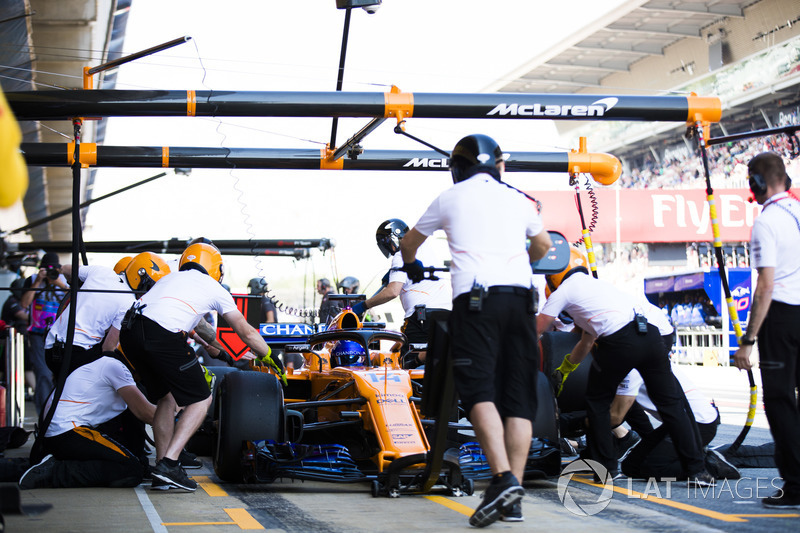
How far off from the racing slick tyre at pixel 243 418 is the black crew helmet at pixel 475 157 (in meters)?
2.12

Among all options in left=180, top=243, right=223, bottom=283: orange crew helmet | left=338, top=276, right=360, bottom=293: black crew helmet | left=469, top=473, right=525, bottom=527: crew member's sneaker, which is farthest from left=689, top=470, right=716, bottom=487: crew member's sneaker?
left=338, top=276, right=360, bottom=293: black crew helmet

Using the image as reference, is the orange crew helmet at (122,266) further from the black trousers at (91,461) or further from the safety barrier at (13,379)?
the black trousers at (91,461)

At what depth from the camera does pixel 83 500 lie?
5371 mm

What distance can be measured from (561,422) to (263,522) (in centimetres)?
294

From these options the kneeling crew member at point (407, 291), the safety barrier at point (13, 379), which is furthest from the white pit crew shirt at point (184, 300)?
the safety barrier at point (13, 379)

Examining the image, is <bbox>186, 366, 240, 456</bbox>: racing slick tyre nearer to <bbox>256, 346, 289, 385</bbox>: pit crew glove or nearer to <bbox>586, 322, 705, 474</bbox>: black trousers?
<bbox>256, 346, 289, 385</bbox>: pit crew glove

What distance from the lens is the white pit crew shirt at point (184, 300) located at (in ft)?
20.0

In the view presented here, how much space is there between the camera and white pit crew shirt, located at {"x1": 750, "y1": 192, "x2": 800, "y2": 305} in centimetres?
491

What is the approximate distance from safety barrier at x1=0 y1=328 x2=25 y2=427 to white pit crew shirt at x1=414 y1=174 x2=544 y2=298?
20.2 ft

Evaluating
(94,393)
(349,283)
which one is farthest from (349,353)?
(349,283)

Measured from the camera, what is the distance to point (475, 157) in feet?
15.6

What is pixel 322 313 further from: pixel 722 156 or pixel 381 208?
pixel 381 208

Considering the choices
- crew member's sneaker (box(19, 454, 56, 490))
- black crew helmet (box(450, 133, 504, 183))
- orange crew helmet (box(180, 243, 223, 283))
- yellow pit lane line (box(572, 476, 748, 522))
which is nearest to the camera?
yellow pit lane line (box(572, 476, 748, 522))

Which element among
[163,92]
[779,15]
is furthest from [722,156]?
[163,92]
